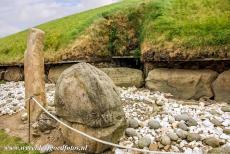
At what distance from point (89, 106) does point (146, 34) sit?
18.8ft

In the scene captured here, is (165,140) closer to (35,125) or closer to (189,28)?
(35,125)

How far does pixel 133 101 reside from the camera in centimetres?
1009

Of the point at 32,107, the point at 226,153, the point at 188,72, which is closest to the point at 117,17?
the point at 188,72

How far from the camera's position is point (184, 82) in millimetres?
10875

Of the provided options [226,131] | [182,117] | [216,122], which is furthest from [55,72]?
[226,131]

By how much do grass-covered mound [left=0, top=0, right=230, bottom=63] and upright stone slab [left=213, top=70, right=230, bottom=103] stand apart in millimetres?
591

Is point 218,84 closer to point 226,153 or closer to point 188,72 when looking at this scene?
point 188,72

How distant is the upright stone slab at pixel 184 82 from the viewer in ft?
35.1

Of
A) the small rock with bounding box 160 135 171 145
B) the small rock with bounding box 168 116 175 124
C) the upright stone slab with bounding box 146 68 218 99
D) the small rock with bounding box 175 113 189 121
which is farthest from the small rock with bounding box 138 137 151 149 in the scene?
the upright stone slab with bounding box 146 68 218 99

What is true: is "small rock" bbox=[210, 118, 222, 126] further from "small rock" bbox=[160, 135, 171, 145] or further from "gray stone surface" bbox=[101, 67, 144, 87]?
"gray stone surface" bbox=[101, 67, 144, 87]

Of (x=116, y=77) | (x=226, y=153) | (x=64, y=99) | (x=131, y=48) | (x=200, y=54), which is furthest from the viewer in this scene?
(x=131, y=48)

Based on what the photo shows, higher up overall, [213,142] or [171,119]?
[171,119]

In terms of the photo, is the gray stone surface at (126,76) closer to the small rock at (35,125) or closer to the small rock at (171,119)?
the small rock at (171,119)

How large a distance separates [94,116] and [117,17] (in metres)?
7.32
